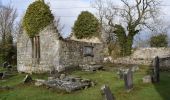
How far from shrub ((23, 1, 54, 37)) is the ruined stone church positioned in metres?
0.52

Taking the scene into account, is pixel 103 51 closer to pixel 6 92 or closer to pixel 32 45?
pixel 32 45

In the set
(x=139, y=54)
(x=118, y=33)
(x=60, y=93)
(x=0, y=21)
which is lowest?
(x=60, y=93)

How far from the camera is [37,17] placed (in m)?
28.3

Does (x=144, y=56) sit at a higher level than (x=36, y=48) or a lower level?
lower

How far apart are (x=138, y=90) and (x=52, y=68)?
11846 mm

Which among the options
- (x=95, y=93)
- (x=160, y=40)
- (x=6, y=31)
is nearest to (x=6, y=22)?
(x=6, y=31)

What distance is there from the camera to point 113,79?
2116 centimetres

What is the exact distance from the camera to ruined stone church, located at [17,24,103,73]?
89.8 feet

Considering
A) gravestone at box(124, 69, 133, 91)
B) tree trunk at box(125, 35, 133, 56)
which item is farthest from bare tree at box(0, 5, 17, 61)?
gravestone at box(124, 69, 133, 91)

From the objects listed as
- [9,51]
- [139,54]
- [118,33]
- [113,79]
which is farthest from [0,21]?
[113,79]

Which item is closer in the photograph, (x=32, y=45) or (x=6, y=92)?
(x=6, y=92)

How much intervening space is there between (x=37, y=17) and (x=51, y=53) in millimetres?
3238

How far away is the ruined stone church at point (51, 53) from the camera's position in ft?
89.8

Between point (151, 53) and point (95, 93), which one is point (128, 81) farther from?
point (151, 53)
